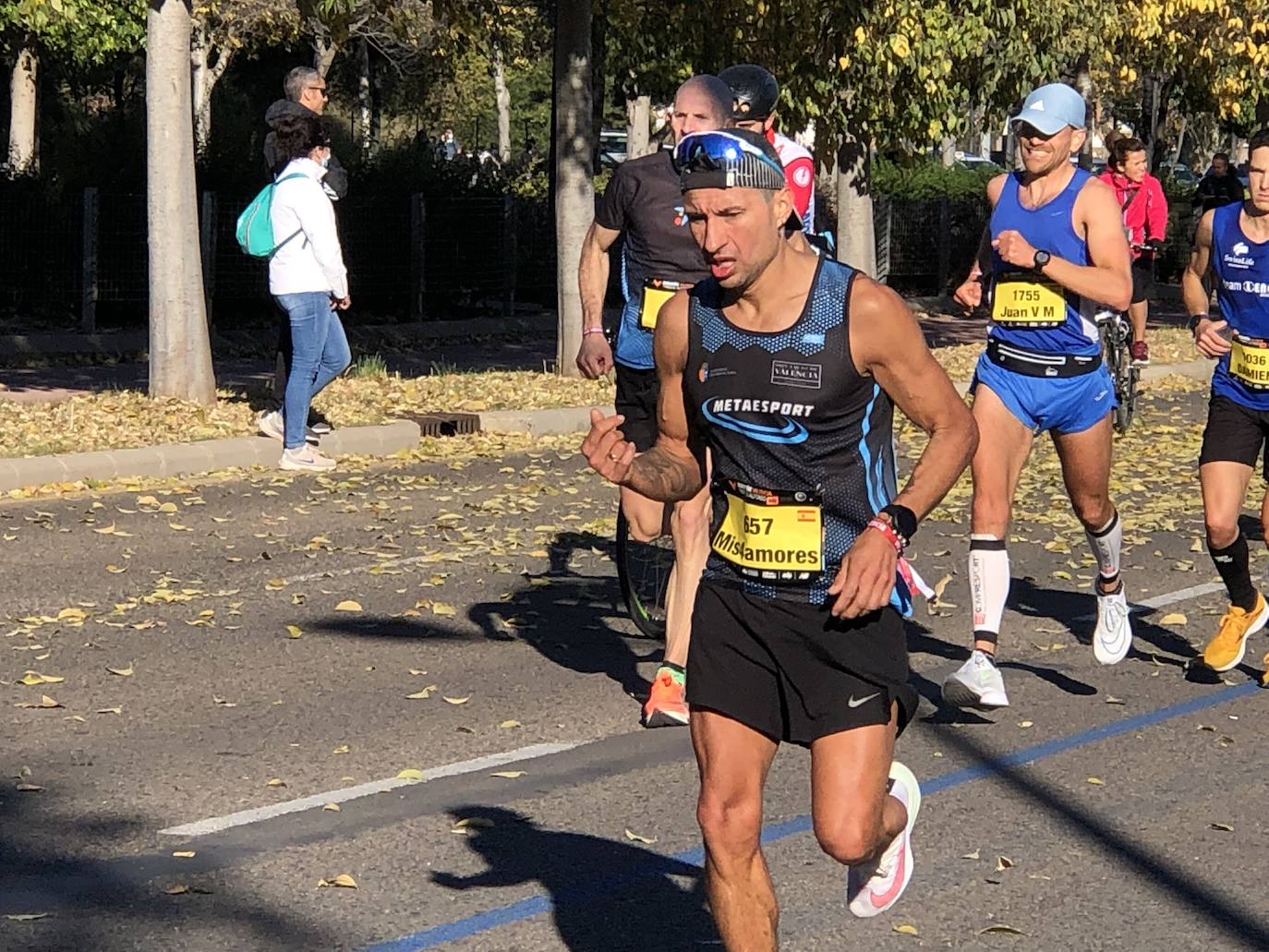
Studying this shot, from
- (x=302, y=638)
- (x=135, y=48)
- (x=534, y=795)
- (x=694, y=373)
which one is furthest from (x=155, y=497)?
(x=135, y=48)

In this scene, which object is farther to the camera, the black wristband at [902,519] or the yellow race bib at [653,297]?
the yellow race bib at [653,297]

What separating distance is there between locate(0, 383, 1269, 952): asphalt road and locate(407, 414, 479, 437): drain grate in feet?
12.1

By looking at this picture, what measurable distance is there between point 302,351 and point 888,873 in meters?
9.26

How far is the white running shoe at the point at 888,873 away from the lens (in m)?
4.84

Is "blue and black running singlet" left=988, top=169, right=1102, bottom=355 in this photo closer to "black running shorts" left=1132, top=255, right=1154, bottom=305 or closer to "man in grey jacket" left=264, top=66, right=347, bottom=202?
"man in grey jacket" left=264, top=66, right=347, bottom=202

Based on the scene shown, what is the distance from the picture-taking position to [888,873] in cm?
485

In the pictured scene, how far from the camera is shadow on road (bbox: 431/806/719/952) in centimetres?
537

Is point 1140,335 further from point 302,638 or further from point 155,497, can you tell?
point 302,638

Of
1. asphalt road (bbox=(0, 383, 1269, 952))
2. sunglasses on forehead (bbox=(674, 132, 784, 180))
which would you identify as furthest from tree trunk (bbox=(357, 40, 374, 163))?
sunglasses on forehead (bbox=(674, 132, 784, 180))

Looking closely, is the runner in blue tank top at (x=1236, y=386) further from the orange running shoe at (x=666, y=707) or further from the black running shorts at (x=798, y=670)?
the black running shorts at (x=798, y=670)

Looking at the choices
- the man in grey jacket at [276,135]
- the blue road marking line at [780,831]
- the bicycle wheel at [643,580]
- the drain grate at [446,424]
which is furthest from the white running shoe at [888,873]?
the drain grate at [446,424]

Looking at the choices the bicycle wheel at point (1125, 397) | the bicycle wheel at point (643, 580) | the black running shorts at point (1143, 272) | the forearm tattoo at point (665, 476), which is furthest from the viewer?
the black running shorts at point (1143, 272)

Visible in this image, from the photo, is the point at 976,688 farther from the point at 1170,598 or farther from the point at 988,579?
the point at 1170,598

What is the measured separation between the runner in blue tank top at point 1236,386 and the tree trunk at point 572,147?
1041 cm
